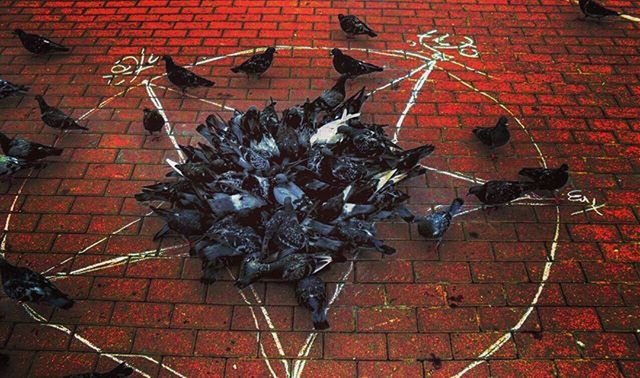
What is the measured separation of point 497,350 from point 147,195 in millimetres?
2845

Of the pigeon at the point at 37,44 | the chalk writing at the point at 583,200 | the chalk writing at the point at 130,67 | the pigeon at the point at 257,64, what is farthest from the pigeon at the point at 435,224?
the pigeon at the point at 37,44

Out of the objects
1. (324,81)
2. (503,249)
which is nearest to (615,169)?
(503,249)

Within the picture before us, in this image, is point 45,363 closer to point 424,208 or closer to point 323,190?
point 323,190

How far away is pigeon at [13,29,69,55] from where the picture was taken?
18.6 feet

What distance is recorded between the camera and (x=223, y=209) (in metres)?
3.90

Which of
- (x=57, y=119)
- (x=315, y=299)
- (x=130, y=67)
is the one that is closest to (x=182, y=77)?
(x=130, y=67)

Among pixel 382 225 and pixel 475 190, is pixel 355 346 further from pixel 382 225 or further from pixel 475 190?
pixel 475 190

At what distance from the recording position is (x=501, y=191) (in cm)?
401

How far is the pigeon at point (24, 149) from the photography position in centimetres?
443

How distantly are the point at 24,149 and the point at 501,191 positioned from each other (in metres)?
3.99

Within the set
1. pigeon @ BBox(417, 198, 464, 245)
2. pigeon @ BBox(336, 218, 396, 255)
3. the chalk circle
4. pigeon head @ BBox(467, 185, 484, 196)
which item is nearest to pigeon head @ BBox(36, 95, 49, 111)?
the chalk circle

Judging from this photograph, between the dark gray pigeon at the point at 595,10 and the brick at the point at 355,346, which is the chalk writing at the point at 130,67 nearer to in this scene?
the brick at the point at 355,346

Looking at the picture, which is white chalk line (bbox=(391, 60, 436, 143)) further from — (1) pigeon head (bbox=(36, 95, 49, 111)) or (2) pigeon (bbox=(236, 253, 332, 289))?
(1) pigeon head (bbox=(36, 95, 49, 111))

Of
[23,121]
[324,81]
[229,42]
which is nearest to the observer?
[23,121]
